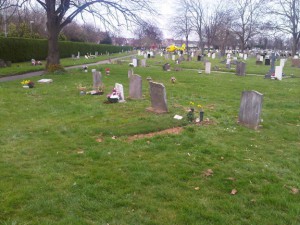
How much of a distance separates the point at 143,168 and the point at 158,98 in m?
4.40

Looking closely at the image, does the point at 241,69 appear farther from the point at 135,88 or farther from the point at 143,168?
the point at 143,168

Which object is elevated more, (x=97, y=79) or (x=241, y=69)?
(x=241, y=69)

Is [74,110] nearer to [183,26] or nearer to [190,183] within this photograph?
[190,183]

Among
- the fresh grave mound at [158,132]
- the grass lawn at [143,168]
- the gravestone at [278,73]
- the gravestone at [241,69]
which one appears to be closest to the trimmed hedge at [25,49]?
the gravestone at [241,69]

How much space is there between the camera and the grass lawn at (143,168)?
387 cm

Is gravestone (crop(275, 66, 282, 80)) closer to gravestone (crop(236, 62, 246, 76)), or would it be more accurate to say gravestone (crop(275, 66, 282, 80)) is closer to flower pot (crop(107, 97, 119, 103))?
gravestone (crop(236, 62, 246, 76))

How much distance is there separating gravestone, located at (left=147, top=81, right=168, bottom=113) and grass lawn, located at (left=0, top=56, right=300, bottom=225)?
0.34 m

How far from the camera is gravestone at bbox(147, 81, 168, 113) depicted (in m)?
9.09

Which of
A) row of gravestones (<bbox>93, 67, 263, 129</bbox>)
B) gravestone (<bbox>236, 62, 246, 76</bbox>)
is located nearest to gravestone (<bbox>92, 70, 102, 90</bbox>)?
row of gravestones (<bbox>93, 67, 263, 129</bbox>)

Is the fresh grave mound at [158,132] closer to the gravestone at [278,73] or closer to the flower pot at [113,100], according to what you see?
the flower pot at [113,100]

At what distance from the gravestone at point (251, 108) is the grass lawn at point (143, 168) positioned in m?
0.31

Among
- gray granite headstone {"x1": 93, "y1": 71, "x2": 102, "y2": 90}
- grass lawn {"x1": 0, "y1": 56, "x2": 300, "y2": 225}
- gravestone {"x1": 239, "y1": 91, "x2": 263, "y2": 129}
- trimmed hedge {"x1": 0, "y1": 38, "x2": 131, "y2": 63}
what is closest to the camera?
grass lawn {"x1": 0, "y1": 56, "x2": 300, "y2": 225}

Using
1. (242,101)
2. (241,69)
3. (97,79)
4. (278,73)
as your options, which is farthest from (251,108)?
(241,69)

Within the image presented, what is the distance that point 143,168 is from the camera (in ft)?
17.2
